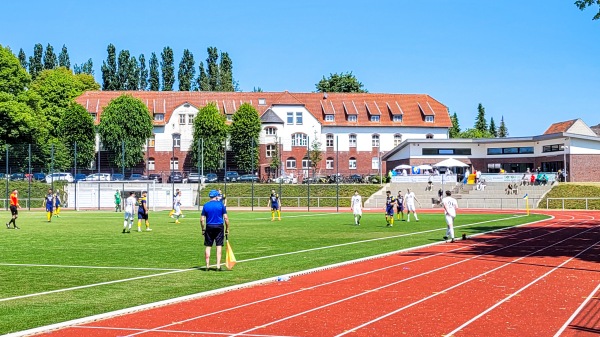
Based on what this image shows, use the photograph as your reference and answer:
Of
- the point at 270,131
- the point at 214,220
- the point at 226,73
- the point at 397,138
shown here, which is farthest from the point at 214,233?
the point at 226,73

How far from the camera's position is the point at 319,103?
99.1 meters

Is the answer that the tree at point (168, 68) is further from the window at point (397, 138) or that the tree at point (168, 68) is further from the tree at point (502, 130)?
the tree at point (502, 130)

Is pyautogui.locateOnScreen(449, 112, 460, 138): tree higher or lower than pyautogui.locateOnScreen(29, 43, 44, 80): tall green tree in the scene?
lower

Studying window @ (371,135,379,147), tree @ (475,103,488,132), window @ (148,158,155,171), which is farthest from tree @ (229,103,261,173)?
tree @ (475,103,488,132)

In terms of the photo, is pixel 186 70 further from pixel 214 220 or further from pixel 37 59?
pixel 214 220

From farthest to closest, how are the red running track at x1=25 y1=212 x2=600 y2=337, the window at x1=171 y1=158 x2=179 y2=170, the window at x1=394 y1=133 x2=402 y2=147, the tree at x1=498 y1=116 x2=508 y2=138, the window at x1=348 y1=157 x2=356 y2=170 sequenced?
the tree at x1=498 y1=116 x2=508 y2=138 → the window at x1=394 y1=133 x2=402 y2=147 → the window at x1=348 y1=157 x2=356 y2=170 → the window at x1=171 y1=158 x2=179 y2=170 → the red running track at x1=25 y1=212 x2=600 y2=337

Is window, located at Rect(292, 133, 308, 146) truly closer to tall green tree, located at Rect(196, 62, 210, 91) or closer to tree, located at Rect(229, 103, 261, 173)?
tree, located at Rect(229, 103, 261, 173)

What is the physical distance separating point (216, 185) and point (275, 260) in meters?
49.9

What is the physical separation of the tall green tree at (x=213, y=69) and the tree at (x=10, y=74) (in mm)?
54339

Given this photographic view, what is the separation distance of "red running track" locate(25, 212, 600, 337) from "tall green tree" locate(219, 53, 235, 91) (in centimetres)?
11395

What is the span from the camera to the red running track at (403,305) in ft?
32.7

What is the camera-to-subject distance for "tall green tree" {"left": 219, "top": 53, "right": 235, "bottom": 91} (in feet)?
429

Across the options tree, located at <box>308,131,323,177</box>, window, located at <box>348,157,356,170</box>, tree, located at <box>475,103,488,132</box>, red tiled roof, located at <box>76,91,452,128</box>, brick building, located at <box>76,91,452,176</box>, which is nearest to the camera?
tree, located at <box>308,131,323,177</box>

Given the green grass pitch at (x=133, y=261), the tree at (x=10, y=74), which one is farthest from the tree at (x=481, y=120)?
the green grass pitch at (x=133, y=261)
